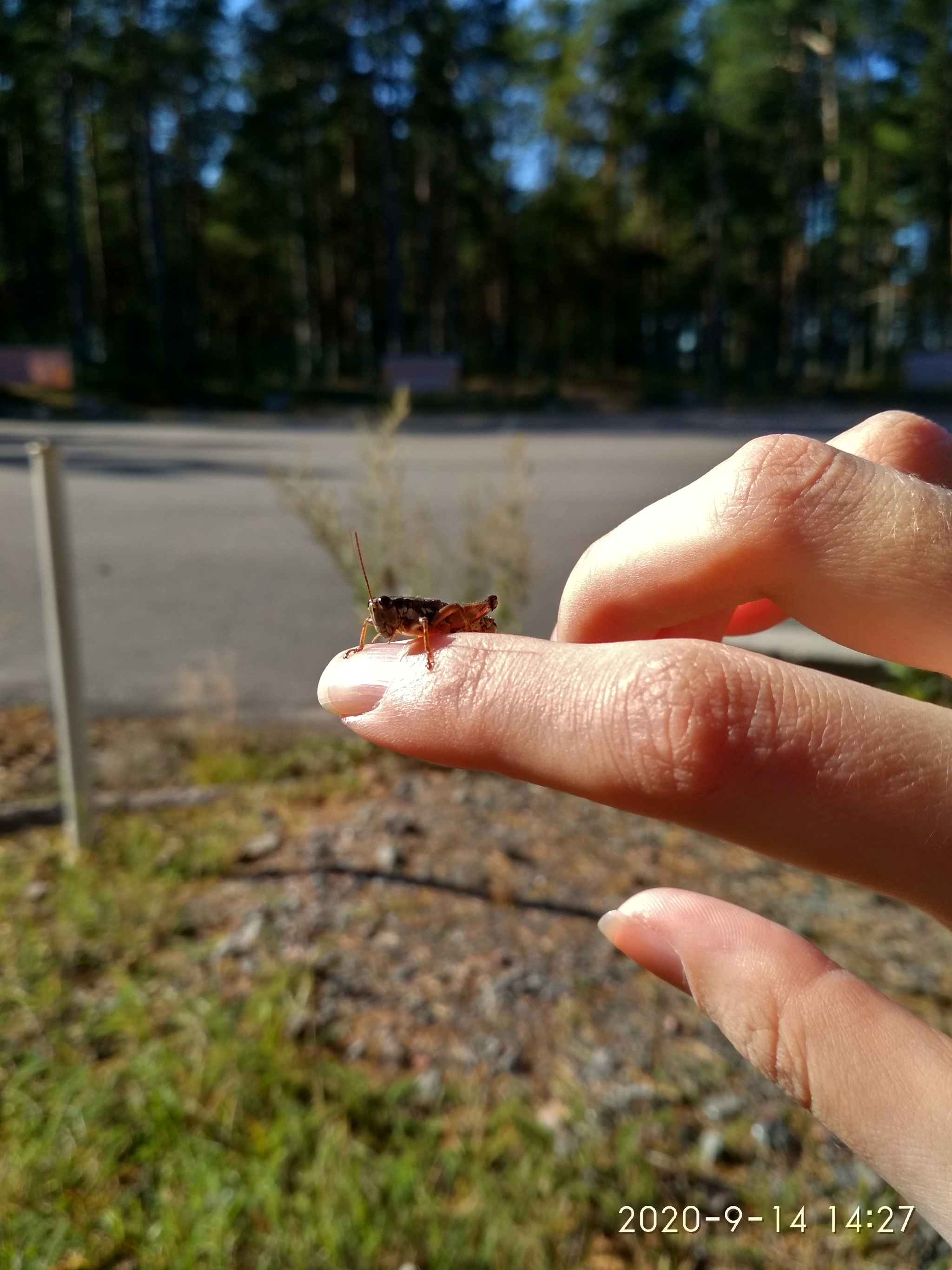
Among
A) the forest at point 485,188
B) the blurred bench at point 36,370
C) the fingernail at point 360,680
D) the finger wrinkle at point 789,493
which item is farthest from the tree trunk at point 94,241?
the finger wrinkle at point 789,493

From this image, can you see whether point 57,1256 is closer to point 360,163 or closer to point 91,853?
point 91,853

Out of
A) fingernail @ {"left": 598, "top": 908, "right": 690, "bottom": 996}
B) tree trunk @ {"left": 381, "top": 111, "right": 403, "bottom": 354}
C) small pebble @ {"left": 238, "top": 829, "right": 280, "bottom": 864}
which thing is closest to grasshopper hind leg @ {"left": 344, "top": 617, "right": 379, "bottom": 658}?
fingernail @ {"left": 598, "top": 908, "right": 690, "bottom": 996}

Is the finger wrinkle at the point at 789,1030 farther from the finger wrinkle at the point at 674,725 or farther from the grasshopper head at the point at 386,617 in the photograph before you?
the grasshopper head at the point at 386,617

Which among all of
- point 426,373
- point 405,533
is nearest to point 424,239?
point 426,373

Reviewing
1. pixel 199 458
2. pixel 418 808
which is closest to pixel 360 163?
pixel 199 458

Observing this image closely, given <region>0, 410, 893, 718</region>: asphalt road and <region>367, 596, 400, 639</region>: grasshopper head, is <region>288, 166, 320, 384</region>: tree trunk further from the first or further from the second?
<region>367, 596, 400, 639</region>: grasshopper head

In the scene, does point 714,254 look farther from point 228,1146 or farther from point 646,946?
point 646,946
